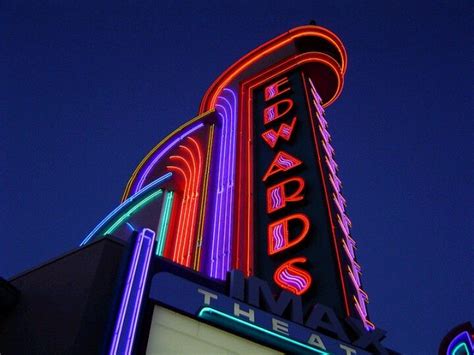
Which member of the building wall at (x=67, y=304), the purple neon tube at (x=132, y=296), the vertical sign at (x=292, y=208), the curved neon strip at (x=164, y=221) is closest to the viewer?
the purple neon tube at (x=132, y=296)

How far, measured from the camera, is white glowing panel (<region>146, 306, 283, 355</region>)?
20.9ft

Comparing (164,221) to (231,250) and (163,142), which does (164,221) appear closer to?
(163,142)

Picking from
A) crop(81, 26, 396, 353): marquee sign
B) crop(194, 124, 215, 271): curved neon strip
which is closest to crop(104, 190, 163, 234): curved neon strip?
crop(81, 26, 396, 353): marquee sign

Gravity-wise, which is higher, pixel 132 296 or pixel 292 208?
pixel 292 208

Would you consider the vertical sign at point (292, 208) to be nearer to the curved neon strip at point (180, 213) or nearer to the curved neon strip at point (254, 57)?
the curved neon strip at point (254, 57)

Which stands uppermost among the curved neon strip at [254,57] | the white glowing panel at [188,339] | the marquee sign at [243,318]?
the curved neon strip at [254,57]

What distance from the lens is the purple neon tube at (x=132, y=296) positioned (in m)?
5.92

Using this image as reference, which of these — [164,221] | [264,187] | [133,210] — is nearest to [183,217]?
[164,221]

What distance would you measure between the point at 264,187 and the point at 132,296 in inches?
293

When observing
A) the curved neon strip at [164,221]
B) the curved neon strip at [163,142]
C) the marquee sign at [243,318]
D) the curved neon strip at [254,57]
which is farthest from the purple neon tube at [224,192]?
the marquee sign at [243,318]

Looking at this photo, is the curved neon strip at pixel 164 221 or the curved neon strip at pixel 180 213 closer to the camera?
the curved neon strip at pixel 180 213

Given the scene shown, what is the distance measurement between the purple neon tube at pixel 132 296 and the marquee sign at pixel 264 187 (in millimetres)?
929

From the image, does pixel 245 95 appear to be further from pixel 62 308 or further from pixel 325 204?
pixel 62 308

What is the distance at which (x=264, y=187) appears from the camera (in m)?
13.5
